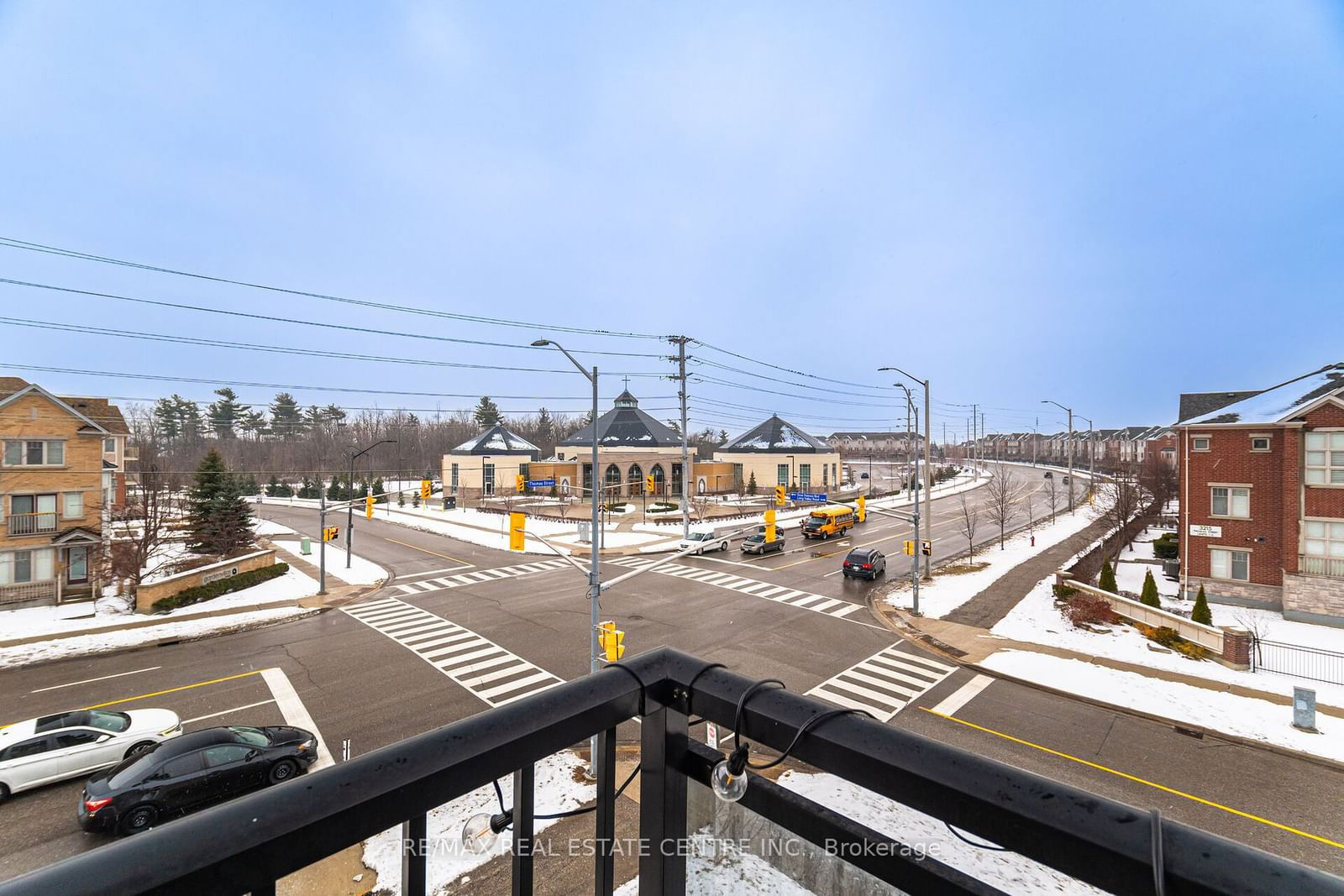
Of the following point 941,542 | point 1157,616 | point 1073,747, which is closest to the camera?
point 1073,747

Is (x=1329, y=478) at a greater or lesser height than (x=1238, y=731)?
greater

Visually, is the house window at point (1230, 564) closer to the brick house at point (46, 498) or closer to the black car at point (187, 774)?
the black car at point (187, 774)

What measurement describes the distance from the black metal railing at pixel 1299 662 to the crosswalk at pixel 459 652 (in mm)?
21616

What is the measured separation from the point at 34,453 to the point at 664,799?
1449 inches

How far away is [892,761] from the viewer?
5.31 ft

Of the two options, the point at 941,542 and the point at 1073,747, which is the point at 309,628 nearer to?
the point at 1073,747

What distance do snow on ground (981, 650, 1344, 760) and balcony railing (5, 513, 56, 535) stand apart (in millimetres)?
38544

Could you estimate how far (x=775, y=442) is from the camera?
7181 cm

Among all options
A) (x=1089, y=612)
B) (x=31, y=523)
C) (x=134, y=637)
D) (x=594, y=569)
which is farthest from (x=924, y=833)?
(x=31, y=523)

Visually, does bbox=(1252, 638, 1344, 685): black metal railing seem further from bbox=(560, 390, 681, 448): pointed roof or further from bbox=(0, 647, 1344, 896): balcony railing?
bbox=(560, 390, 681, 448): pointed roof

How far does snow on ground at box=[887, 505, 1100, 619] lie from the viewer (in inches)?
976

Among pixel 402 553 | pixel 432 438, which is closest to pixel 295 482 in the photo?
pixel 432 438

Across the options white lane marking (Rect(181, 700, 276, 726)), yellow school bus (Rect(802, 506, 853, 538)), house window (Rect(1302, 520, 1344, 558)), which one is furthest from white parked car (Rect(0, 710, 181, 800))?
house window (Rect(1302, 520, 1344, 558))

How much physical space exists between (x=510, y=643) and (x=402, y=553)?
20.5 m
